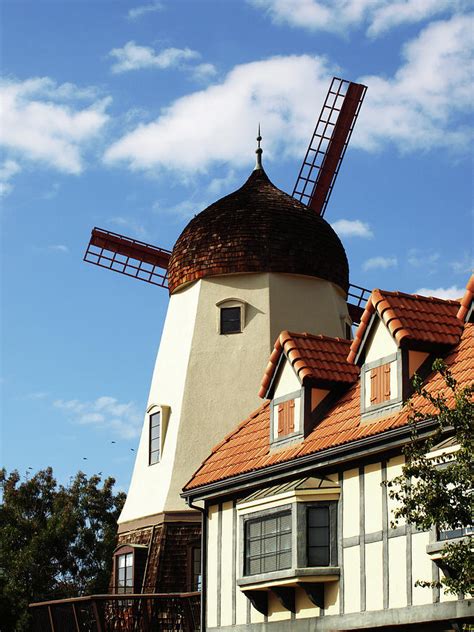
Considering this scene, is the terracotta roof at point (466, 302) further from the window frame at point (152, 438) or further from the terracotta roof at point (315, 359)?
the window frame at point (152, 438)

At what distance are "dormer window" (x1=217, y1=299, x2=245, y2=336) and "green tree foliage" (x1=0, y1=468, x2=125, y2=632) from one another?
17475 millimetres

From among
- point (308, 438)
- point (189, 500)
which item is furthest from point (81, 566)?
point (308, 438)

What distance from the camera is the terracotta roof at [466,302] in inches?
767

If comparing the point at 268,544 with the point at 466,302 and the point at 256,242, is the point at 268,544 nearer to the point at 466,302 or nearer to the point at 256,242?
the point at 466,302

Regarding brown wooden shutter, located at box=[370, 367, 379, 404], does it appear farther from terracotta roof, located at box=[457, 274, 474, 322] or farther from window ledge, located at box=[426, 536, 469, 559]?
window ledge, located at box=[426, 536, 469, 559]

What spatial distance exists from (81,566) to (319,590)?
105 ft

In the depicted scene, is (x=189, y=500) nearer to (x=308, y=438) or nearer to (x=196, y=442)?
(x=308, y=438)

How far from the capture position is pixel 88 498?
51.8 metres

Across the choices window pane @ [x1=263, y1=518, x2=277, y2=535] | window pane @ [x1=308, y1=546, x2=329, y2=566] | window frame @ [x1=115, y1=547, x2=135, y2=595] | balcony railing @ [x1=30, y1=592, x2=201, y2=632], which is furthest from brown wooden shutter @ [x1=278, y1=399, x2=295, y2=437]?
window frame @ [x1=115, y1=547, x2=135, y2=595]

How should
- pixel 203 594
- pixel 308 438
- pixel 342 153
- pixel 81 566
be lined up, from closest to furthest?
1. pixel 308 438
2. pixel 203 594
3. pixel 342 153
4. pixel 81 566

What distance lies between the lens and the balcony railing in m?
25.4

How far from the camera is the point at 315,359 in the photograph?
22.0 metres

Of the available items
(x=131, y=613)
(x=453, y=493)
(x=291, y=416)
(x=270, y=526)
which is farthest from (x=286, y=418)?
(x=453, y=493)

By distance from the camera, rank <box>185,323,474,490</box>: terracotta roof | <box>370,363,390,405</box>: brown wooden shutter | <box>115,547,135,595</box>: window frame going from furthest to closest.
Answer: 1. <box>115,547,135,595</box>: window frame
2. <box>370,363,390,405</box>: brown wooden shutter
3. <box>185,323,474,490</box>: terracotta roof
